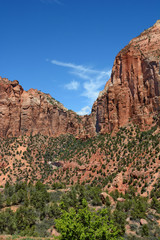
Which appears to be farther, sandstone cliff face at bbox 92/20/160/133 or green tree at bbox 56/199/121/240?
sandstone cliff face at bbox 92/20/160/133

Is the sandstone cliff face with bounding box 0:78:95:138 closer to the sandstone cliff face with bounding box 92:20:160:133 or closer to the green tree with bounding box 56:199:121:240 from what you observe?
the sandstone cliff face with bounding box 92:20:160:133

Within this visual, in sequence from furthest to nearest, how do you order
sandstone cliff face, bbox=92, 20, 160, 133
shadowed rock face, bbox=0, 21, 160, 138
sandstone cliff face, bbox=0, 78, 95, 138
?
1. sandstone cliff face, bbox=0, 78, 95, 138
2. shadowed rock face, bbox=0, 21, 160, 138
3. sandstone cliff face, bbox=92, 20, 160, 133

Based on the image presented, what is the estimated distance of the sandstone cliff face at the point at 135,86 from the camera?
57.6 m

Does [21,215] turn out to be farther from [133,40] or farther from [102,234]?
[133,40]

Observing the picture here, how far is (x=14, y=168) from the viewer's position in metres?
62.9

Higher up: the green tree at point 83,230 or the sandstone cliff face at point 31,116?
the sandstone cliff face at point 31,116

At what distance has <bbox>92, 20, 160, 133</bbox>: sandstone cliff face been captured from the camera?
57562 millimetres

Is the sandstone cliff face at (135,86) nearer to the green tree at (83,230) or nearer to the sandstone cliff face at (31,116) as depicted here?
the sandstone cliff face at (31,116)

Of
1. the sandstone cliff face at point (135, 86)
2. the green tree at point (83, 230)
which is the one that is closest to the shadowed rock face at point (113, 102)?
the sandstone cliff face at point (135, 86)

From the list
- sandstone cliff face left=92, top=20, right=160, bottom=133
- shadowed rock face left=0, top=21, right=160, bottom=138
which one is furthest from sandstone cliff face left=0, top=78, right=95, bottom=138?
sandstone cliff face left=92, top=20, right=160, bottom=133

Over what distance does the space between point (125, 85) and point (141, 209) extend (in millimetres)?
44745

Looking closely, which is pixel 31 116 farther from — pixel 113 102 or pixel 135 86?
pixel 135 86

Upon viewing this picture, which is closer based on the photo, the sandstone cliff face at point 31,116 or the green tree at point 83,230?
the green tree at point 83,230

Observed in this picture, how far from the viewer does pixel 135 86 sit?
62719 millimetres
